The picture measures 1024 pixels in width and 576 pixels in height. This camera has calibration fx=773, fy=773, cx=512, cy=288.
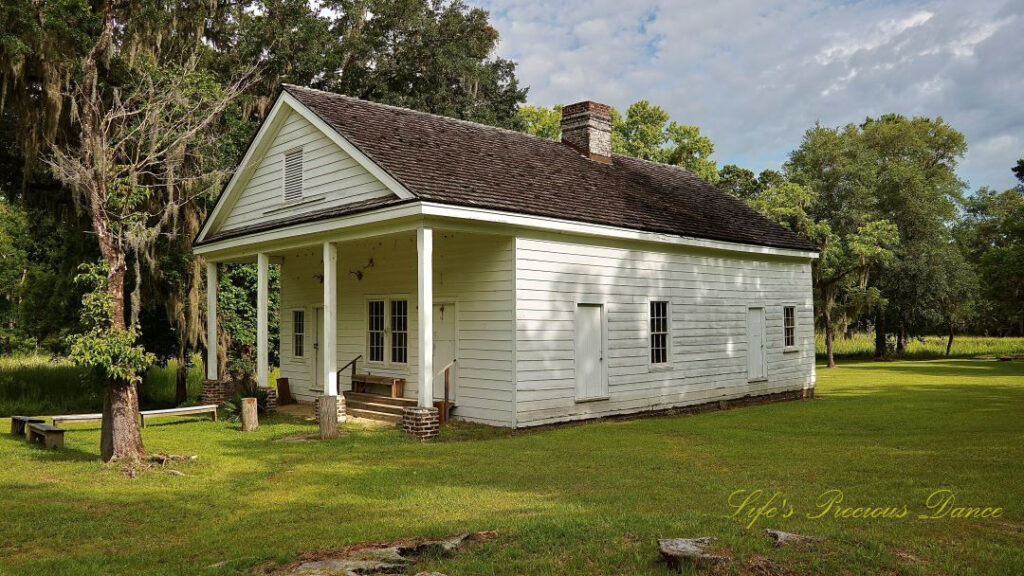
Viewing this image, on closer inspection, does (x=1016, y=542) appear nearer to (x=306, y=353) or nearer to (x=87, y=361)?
(x=87, y=361)

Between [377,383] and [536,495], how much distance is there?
8.64 m

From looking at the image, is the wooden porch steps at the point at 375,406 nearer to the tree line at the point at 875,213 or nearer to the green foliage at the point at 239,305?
the green foliage at the point at 239,305

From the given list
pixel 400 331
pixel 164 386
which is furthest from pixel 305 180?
pixel 164 386

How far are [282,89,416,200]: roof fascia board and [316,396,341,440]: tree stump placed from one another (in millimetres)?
3527

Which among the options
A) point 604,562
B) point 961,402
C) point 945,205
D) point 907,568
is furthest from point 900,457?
point 945,205

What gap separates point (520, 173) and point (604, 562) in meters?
10.7

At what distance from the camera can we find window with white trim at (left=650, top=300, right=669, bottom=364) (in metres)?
15.9

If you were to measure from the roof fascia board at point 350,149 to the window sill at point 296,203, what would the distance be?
1216mm

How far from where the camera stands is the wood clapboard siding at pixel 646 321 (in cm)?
1345

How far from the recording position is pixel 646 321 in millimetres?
15594

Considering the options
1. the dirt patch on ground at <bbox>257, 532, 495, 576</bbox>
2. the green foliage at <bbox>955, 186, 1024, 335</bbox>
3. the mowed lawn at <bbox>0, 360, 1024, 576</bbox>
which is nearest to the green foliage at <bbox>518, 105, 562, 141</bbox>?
the green foliage at <bbox>955, 186, 1024, 335</bbox>

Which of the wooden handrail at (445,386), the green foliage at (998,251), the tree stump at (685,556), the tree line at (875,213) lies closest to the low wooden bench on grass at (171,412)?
the wooden handrail at (445,386)

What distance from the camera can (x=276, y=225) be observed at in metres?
15.3

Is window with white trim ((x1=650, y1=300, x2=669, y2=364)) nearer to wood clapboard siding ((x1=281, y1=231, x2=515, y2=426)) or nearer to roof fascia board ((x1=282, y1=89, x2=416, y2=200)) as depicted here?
wood clapboard siding ((x1=281, y1=231, x2=515, y2=426))
